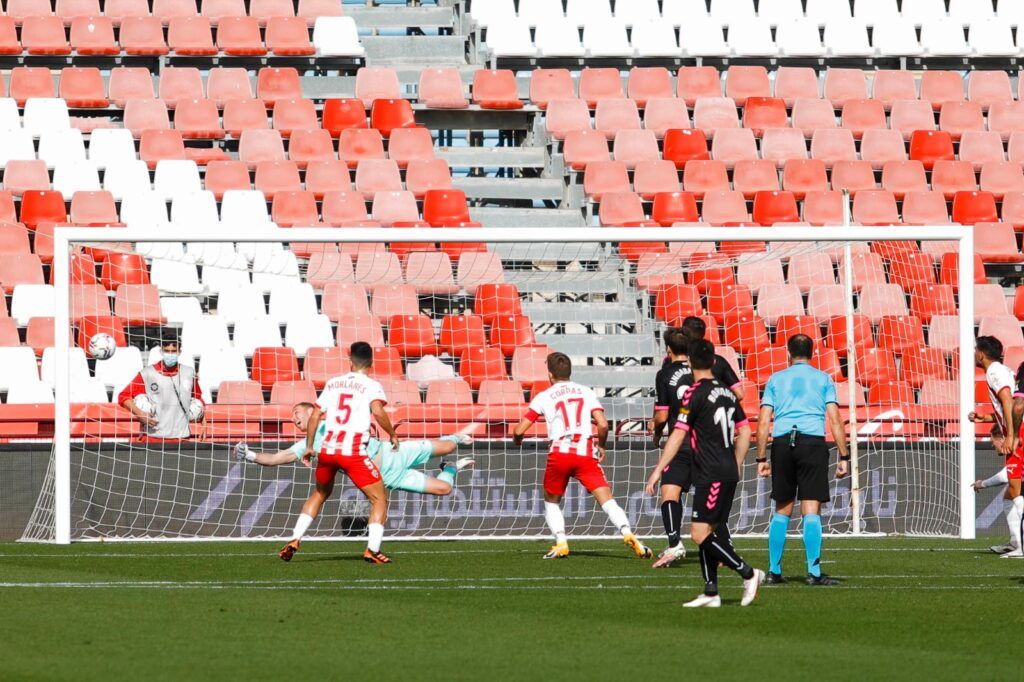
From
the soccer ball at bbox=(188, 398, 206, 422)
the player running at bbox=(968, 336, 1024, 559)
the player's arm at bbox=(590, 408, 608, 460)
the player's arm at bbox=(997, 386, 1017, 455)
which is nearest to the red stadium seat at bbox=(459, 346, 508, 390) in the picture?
the soccer ball at bbox=(188, 398, 206, 422)

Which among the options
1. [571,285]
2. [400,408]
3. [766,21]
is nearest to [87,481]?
[400,408]

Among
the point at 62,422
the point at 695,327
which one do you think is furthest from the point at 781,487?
the point at 62,422

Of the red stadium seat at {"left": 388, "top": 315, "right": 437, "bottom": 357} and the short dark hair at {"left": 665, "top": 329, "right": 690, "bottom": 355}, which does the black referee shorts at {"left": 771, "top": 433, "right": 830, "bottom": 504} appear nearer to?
the short dark hair at {"left": 665, "top": 329, "right": 690, "bottom": 355}

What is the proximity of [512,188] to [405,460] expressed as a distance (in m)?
7.79

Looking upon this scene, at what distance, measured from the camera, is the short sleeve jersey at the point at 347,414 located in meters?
11.3

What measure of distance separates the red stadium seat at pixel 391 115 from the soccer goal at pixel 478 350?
11.2ft

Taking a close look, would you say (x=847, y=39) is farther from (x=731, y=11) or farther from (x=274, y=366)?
(x=274, y=366)

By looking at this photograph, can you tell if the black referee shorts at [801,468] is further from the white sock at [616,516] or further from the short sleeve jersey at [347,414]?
the short sleeve jersey at [347,414]

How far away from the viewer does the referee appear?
9.85 m

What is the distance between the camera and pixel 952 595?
9312mm

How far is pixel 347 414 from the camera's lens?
11.3 meters

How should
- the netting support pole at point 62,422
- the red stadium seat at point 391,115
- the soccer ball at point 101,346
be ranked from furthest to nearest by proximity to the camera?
the red stadium seat at point 391,115 → the soccer ball at point 101,346 → the netting support pole at point 62,422

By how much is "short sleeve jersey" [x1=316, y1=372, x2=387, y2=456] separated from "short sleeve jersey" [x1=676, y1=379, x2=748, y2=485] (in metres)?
3.29

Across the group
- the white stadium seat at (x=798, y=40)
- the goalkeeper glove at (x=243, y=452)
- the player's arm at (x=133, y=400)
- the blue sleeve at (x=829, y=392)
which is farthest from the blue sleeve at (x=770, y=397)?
the white stadium seat at (x=798, y=40)
